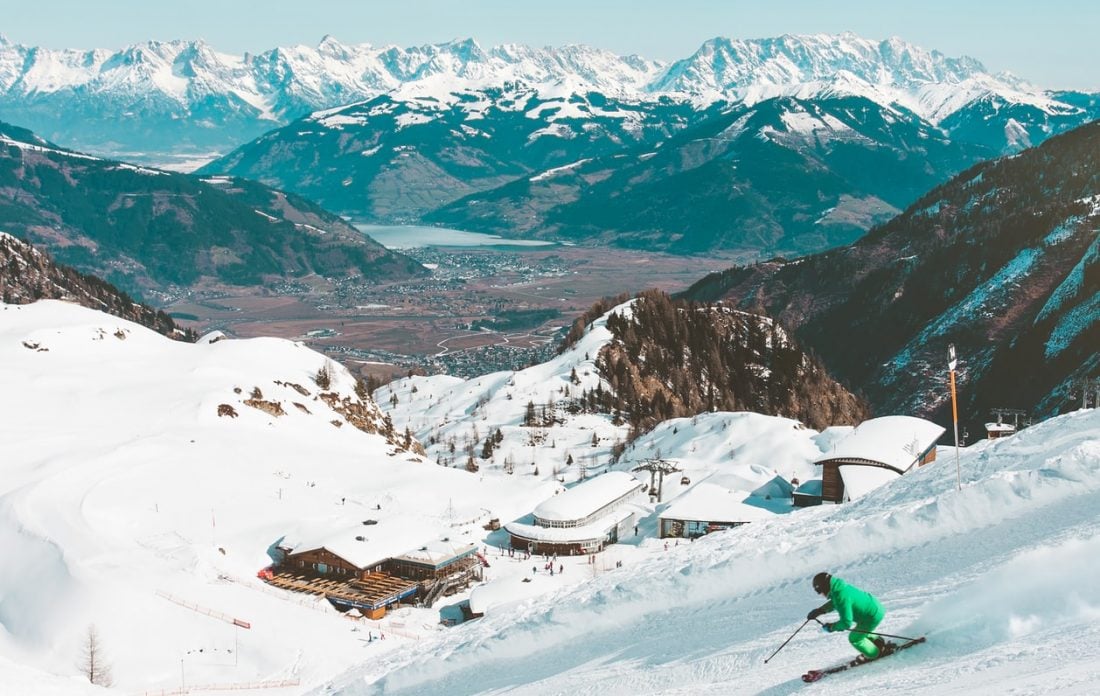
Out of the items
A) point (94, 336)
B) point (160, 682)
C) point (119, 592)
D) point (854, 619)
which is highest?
point (94, 336)

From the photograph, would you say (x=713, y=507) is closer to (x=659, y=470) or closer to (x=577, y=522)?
(x=577, y=522)

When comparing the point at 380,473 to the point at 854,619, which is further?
the point at 380,473

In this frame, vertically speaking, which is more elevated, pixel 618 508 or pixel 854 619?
pixel 854 619

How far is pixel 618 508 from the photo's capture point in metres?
82.6

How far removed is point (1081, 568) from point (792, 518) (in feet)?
64.7

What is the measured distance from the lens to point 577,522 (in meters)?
74.9

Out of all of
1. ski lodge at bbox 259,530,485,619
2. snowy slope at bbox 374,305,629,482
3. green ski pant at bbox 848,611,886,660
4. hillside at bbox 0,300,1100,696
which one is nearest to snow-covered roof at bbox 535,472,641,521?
hillside at bbox 0,300,1100,696

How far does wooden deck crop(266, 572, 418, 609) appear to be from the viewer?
5903cm

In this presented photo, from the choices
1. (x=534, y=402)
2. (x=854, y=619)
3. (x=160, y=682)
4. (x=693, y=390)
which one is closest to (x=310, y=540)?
(x=160, y=682)

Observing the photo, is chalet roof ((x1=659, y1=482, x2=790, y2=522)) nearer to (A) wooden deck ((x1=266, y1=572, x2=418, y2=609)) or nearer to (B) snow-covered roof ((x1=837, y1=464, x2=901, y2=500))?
(B) snow-covered roof ((x1=837, y1=464, x2=901, y2=500))

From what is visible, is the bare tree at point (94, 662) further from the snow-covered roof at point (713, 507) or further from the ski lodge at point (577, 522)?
the snow-covered roof at point (713, 507)

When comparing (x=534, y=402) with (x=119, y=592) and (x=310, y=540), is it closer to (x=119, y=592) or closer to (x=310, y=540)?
(x=310, y=540)

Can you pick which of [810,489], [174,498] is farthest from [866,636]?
[810,489]

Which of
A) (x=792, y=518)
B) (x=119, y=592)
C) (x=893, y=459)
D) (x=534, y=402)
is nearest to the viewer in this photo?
(x=792, y=518)
